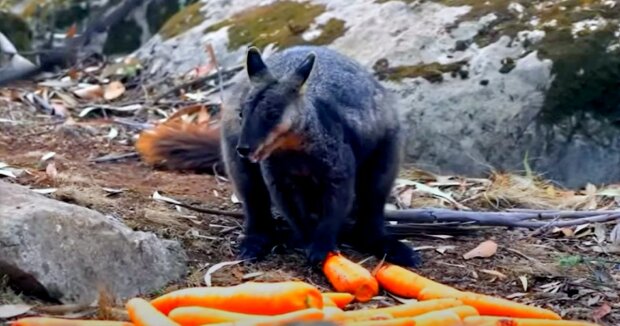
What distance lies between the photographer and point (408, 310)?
3533 mm

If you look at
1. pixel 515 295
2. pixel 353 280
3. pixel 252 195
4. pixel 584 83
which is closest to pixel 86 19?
pixel 584 83

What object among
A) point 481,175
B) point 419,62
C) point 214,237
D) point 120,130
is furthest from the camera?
point 120,130

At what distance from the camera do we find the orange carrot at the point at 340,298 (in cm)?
379

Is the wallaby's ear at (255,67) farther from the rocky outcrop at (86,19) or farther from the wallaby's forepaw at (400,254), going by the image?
the rocky outcrop at (86,19)

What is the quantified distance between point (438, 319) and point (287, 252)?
1.46 m

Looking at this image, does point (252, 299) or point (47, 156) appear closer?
point (252, 299)

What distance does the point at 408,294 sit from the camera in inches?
161

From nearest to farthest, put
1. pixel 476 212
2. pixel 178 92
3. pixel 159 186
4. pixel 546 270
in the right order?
pixel 546 270
pixel 476 212
pixel 159 186
pixel 178 92

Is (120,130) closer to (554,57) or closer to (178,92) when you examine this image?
(178,92)

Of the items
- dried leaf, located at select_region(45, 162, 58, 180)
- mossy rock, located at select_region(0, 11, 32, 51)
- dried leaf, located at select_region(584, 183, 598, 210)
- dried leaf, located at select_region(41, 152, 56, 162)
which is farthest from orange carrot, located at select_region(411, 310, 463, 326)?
mossy rock, located at select_region(0, 11, 32, 51)

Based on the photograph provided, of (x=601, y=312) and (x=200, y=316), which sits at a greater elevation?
(x=200, y=316)

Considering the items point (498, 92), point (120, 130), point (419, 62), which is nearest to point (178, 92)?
point (120, 130)

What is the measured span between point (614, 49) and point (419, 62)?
117cm

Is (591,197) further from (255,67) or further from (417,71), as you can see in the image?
(255,67)
